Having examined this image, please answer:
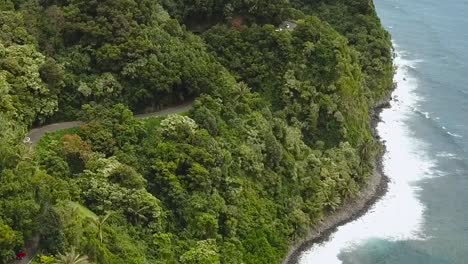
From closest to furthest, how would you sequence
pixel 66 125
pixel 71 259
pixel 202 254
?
pixel 71 259
pixel 202 254
pixel 66 125

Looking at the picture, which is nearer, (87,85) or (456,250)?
(87,85)

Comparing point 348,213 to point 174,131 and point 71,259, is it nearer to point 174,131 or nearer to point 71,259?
point 174,131

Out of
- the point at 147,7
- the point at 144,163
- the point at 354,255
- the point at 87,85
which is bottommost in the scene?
the point at 354,255

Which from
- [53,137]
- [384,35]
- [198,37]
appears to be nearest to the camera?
[53,137]

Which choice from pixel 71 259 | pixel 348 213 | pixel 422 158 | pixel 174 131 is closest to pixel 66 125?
pixel 174 131

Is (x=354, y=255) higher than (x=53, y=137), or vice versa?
(x=53, y=137)

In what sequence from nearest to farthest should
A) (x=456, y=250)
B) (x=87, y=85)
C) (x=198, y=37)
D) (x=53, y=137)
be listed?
1. (x=53, y=137)
2. (x=87, y=85)
3. (x=456, y=250)
4. (x=198, y=37)

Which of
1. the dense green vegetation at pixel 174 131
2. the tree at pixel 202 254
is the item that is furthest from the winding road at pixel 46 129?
the tree at pixel 202 254

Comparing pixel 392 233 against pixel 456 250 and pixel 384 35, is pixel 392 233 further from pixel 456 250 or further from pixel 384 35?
pixel 384 35

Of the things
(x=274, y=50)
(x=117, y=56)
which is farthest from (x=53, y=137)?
(x=274, y=50)
